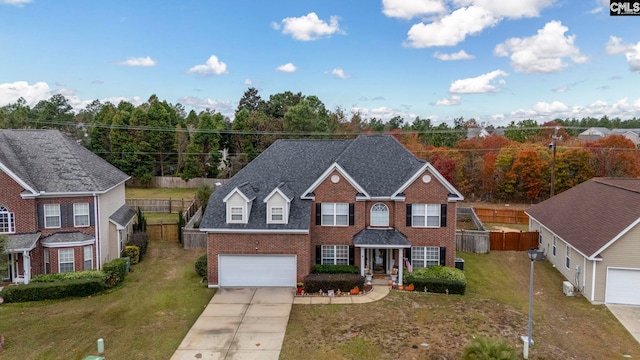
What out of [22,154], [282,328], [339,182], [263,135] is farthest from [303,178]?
[263,135]

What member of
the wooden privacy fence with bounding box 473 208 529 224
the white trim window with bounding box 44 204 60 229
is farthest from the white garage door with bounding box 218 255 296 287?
the wooden privacy fence with bounding box 473 208 529 224

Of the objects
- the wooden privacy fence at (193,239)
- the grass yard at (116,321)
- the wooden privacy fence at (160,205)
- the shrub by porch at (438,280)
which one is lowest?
the grass yard at (116,321)

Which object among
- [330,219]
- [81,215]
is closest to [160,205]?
[81,215]

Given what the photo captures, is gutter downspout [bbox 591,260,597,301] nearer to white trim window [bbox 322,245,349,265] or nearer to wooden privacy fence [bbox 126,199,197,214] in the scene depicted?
white trim window [bbox 322,245,349,265]

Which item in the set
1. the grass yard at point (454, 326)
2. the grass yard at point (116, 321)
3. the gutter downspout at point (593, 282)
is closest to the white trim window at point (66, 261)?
the grass yard at point (116, 321)

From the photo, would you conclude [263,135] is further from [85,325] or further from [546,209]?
[85,325]

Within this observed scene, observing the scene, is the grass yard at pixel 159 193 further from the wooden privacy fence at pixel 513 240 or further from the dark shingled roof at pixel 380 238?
the wooden privacy fence at pixel 513 240
